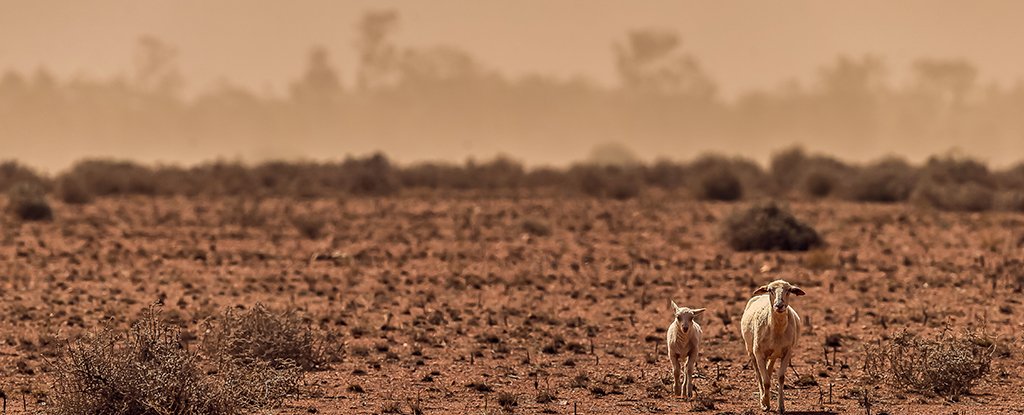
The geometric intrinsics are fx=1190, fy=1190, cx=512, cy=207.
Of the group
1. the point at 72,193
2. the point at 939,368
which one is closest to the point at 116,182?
the point at 72,193

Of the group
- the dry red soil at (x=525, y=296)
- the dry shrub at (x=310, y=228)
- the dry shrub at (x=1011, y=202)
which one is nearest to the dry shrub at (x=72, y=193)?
the dry red soil at (x=525, y=296)

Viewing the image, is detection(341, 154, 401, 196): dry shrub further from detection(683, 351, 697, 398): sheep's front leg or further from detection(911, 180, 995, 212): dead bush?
detection(683, 351, 697, 398): sheep's front leg

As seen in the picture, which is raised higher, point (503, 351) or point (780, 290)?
point (780, 290)

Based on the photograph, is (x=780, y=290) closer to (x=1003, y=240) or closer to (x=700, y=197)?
(x=1003, y=240)

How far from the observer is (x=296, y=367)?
17578mm

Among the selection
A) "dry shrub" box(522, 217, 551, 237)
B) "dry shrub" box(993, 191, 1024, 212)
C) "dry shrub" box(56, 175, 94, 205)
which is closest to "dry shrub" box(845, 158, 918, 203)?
"dry shrub" box(993, 191, 1024, 212)

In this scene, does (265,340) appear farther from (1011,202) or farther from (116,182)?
(116,182)

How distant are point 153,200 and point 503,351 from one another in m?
47.2

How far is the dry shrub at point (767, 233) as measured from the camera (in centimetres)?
3544

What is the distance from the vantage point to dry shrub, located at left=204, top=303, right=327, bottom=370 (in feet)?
Result: 59.2

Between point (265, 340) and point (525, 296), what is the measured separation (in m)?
9.33

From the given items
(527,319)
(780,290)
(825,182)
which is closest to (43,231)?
(527,319)

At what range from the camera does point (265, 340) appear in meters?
18.1

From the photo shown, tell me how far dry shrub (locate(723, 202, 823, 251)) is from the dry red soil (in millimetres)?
781
